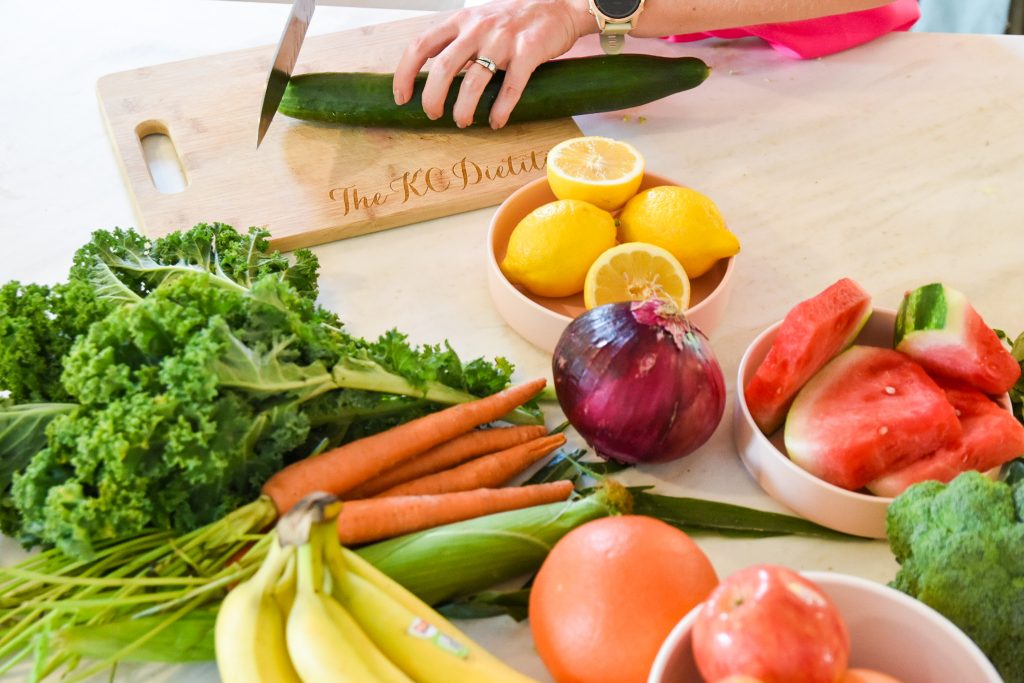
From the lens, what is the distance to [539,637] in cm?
87

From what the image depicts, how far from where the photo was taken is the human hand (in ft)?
5.13

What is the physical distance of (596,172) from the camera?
4.34ft

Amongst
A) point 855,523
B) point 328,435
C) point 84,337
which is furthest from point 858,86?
point 84,337

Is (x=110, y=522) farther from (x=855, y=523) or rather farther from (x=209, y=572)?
(x=855, y=523)

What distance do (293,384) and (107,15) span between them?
A: 4.49 ft

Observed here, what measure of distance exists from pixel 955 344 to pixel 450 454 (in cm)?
58

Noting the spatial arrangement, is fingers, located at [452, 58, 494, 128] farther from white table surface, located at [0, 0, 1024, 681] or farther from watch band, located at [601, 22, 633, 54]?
watch band, located at [601, 22, 633, 54]

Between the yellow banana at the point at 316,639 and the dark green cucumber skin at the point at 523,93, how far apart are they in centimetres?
100

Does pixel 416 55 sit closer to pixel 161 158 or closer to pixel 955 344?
pixel 161 158

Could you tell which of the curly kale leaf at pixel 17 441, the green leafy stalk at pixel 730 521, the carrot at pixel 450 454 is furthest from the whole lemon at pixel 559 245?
the curly kale leaf at pixel 17 441

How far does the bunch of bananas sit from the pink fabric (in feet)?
4.70

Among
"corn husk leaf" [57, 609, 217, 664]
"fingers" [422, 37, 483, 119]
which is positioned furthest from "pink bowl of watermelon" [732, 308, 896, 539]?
"fingers" [422, 37, 483, 119]

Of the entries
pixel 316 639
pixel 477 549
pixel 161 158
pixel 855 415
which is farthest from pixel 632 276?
pixel 161 158

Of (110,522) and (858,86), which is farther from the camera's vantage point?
(858,86)
